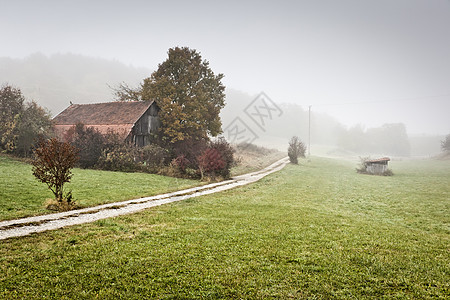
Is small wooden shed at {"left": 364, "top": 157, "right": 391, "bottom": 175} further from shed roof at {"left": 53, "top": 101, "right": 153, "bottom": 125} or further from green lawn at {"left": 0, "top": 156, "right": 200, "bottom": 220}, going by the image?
shed roof at {"left": 53, "top": 101, "right": 153, "bottom": 125}

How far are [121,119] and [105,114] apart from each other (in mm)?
3677

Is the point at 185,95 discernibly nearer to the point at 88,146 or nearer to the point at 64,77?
the point at 88,146

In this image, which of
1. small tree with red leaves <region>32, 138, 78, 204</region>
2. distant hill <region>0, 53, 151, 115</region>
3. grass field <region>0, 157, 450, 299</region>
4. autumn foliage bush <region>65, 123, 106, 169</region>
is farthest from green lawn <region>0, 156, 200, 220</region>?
distant hill <region>0, 53, 151, 115</region>

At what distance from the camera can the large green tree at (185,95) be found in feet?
105

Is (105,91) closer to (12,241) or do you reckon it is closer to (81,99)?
(81,99)

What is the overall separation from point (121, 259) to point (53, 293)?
1557mm

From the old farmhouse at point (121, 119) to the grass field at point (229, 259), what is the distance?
75.1 feet

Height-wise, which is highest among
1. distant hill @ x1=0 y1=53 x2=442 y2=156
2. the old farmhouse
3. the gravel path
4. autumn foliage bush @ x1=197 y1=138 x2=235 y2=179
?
distant hill @ x1=0 y1=53 x2=442 y2=156

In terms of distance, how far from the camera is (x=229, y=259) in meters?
5.94

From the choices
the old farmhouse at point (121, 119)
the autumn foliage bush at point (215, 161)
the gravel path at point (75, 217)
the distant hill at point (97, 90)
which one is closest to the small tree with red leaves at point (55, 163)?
the gravel path at point (75, 217)

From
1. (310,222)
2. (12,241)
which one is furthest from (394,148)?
(12,241)

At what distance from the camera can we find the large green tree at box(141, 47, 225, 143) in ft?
105

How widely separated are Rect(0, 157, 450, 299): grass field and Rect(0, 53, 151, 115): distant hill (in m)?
98.3

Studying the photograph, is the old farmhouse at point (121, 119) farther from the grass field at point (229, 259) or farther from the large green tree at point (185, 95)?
the grass field at point (229, 259)
